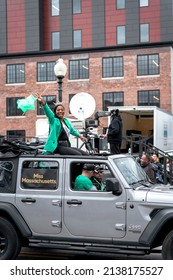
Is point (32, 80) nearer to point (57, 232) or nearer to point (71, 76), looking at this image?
point (71, 76)

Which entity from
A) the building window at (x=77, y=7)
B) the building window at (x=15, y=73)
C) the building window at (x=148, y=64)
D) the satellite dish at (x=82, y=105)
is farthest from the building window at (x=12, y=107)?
the satellite dish at (x=82, y=105)

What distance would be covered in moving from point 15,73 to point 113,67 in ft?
33.3

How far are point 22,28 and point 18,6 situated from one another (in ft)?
7.51

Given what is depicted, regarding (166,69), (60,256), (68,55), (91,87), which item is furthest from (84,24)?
(60,256)

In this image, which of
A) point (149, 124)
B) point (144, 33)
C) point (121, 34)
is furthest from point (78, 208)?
point (121, 34)

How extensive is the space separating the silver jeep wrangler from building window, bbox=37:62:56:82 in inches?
1515

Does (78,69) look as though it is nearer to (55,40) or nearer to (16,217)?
(55,40)

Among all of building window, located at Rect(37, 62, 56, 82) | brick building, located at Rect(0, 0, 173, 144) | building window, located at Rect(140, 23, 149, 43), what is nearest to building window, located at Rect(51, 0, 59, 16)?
brick building, located at Rect(0, 0, 173, 144)

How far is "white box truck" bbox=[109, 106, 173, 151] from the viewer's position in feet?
62.3

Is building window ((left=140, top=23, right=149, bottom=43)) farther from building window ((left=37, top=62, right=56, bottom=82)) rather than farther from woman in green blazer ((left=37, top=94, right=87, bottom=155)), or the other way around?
woman in green blazer ((left=37, top=94, right=87, bottom=155))

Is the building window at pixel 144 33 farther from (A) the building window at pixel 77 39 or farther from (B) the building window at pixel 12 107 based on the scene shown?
(B) the building window at pixel 12 107

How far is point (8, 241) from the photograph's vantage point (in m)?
7.08

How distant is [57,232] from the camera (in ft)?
22.9

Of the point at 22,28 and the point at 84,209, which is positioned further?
the point at 22,28
